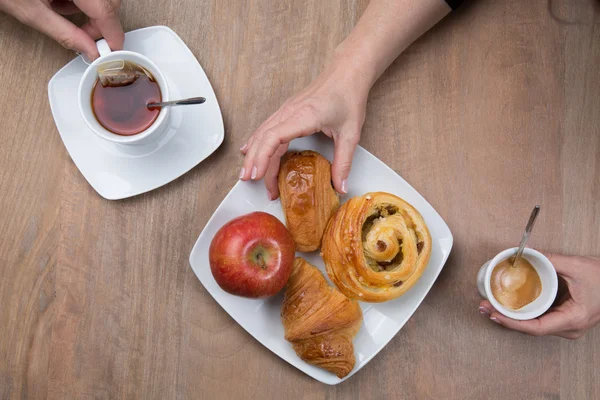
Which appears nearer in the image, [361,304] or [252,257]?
[252,257]

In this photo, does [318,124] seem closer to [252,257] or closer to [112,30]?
[252,257]

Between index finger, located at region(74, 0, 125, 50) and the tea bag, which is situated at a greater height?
index finger, located at region(74, 0, 125, 50)

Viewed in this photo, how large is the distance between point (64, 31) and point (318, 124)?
1.79 feet

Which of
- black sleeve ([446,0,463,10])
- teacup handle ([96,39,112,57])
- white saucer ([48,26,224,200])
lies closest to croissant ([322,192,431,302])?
white saucer ([48,26,224,200])

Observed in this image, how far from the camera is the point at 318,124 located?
113 centimetres

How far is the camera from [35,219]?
128 cm

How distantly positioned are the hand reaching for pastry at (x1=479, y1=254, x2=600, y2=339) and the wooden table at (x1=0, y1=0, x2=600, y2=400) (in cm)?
9

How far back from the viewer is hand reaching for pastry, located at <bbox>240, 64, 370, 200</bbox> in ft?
3.61

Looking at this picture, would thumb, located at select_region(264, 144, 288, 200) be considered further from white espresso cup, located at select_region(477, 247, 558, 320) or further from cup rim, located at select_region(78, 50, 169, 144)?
white espresso cup, located at select_region(477, 247, 558, 320)

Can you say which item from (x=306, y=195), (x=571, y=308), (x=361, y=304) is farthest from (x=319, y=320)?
(x=571, y=308)

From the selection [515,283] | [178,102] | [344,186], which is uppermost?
[178,102]

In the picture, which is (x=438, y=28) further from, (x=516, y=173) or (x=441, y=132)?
(x=516, y=173)

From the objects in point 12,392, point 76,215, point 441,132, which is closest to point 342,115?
point 441,132

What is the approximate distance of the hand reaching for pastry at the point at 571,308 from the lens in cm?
115
